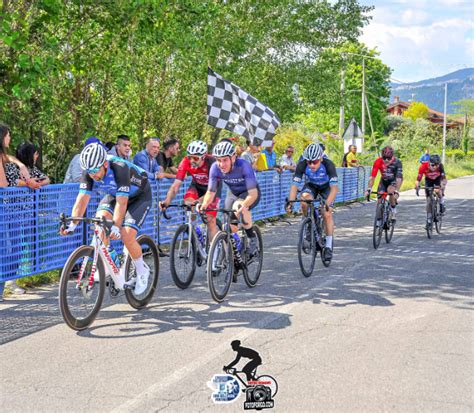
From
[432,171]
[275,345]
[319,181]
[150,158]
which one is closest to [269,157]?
[432,171]

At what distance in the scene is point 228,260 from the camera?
8000mm

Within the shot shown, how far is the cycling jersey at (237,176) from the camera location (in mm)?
8422

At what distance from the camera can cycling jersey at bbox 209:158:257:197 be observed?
842 centimetres

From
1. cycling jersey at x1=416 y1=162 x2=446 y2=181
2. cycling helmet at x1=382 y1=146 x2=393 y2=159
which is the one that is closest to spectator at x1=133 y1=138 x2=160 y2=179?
cycling helmet at x1=382 y1=146 x2=393 y2=159

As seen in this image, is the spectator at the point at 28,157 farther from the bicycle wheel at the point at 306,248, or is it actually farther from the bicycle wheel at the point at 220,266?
the bicycle wheel at the point at 306,248

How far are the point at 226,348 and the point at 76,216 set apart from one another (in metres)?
2.07

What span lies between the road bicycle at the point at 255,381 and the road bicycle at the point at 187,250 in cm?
322

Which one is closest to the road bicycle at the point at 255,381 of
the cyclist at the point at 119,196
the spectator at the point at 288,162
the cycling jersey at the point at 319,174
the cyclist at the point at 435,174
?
the cyclist at the point at 119,196

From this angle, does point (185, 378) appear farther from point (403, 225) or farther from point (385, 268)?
point (403, 225)

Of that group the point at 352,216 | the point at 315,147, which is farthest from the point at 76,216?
the point at 352,216

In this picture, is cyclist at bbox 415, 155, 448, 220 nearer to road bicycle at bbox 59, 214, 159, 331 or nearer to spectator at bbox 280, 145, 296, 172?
spectator at bbox 280, 145, 296, 172

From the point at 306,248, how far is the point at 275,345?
3.91 metres

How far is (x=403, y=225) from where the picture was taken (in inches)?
650

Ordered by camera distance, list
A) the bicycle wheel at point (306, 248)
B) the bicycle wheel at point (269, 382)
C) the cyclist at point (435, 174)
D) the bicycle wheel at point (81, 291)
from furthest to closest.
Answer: the cyclist at point (435, 174), the bicycle wheel at point (306, 248), the bicycle wheel at point (81, 291), the bicycle wheel at point (269, 382)
